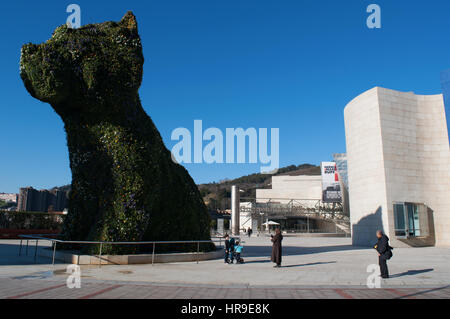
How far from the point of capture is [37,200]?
53.3 metres

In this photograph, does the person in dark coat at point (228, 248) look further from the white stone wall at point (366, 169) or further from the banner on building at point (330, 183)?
the banner on building at point (330, 183)

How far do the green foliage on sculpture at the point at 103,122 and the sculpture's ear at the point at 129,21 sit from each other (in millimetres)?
34

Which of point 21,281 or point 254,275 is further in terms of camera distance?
point 254,275

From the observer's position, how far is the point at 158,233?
1181cm

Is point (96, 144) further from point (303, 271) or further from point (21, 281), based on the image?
A: point (303, 271)

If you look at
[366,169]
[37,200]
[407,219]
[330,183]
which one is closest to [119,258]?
[366,169]

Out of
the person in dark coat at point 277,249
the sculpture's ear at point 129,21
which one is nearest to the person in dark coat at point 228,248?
the person in dark coat at point 277,249

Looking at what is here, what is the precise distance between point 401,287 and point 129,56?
10.0 m

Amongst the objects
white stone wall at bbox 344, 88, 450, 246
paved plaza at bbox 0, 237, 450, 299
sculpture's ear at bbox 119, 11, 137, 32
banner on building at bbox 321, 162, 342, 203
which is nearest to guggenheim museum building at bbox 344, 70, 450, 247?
white stone wall at bbox 344, 88, 450, 246

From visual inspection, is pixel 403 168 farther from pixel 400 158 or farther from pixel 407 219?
pixel 407 219

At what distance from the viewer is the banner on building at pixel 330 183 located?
2055 inches

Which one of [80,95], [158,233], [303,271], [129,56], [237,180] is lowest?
[303,271]
